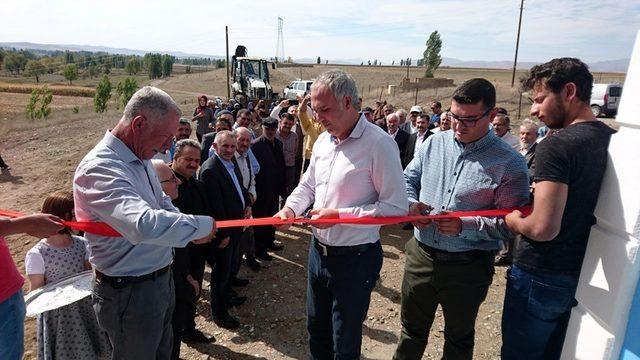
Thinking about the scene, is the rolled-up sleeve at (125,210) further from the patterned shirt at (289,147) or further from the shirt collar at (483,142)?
the patterned shirt at (289,147)

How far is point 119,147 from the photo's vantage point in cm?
212

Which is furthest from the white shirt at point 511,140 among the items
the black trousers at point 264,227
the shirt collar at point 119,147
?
the shirt collar at point 119,147

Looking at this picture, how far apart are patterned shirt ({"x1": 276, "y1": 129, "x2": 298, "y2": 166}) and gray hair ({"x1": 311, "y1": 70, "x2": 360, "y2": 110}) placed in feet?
14.4

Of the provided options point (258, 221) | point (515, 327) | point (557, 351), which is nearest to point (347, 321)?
point (258, 221)

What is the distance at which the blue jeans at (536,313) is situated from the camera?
7.43ft

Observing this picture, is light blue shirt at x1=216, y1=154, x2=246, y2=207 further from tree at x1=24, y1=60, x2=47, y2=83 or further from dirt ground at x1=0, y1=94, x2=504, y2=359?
tree at x1=24, y1=60, x2=47, y2=83

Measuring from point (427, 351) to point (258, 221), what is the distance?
2470 millimetres

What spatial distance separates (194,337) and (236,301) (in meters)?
0.78

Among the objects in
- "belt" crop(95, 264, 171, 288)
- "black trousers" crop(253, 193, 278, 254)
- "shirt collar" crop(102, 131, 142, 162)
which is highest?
"shirt collar" crop(102, 131, 142, 162)

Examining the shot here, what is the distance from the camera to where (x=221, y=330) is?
13.6 ft

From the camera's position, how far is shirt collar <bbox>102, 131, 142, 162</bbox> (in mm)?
2108

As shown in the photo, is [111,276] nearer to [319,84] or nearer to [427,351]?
[319,84]

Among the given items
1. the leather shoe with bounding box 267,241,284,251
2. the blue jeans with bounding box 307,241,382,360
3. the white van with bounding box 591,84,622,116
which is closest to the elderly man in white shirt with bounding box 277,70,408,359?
the blue jeans with bounding box 307,241,382,360

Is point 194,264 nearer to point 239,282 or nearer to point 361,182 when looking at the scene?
point 239,282
